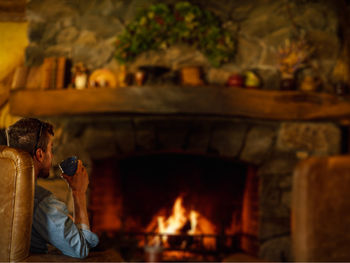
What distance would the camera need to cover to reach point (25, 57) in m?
2.98

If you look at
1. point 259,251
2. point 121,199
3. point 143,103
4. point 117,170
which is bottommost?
point 259,251

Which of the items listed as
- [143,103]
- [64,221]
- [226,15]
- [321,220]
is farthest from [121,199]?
[321,220]

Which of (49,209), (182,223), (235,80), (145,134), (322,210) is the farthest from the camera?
(182,223)

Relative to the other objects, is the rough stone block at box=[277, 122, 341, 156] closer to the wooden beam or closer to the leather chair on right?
the leather chair on right

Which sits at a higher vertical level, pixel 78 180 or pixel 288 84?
pixel 288 84

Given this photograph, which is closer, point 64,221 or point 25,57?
point 64,221

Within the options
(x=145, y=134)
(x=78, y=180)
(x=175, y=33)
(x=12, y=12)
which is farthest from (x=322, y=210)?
(x=12, y=12)

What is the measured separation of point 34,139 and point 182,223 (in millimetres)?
2032

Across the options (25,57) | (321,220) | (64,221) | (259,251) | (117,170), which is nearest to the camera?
→ (321,220)

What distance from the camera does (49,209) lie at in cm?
129

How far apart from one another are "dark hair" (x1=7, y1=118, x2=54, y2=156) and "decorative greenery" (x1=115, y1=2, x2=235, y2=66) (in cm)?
157

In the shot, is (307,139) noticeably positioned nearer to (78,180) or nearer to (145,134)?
(145,134)

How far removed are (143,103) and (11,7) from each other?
158cm

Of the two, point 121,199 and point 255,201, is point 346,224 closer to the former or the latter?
point 255,201
